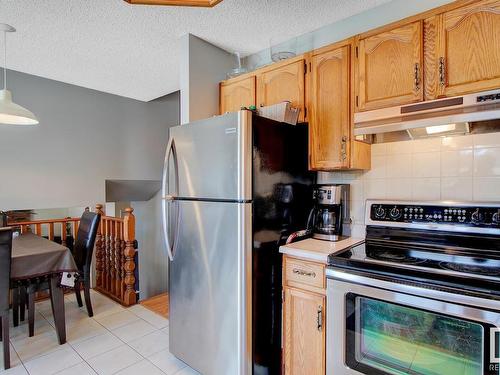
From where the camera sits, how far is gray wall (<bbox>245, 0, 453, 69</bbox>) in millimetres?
1803

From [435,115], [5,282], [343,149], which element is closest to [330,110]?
[343,149]

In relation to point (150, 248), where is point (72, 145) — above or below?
above

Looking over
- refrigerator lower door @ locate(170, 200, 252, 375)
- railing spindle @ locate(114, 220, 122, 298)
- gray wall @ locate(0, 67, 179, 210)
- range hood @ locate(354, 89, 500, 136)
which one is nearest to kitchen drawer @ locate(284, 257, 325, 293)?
refrigerator lower door @ locate(170, 200, 252, 375)

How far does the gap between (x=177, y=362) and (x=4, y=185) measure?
264 cm

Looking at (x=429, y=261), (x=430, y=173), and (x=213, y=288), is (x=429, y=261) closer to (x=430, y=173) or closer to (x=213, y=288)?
(x=430, y=173)

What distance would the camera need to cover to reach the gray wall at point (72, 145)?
125 inches

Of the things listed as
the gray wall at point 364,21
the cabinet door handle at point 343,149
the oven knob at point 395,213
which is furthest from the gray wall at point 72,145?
the oven knob at point 395,213

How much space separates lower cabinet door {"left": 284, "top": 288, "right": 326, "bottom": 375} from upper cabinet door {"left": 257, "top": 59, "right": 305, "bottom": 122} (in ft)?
3.81

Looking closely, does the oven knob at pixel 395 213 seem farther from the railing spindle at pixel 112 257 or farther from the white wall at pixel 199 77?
the railing spindle at pixel 112 257

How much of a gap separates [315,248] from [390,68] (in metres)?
1.11

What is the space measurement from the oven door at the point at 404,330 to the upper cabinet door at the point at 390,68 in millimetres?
999

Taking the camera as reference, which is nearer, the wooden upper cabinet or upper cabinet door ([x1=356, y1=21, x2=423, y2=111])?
the wooden upper cabinet

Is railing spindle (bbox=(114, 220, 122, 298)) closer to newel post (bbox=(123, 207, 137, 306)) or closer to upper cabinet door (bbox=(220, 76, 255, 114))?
newel post (bbox=(123, 207, 137, 306))

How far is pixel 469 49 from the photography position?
1.42 metres
